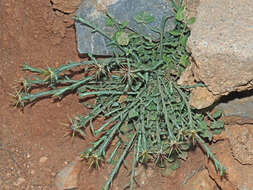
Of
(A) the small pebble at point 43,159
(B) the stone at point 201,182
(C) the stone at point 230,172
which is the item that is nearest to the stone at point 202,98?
(C) the stone at point 230,172

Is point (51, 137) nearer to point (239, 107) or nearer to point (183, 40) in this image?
point (183, 40)

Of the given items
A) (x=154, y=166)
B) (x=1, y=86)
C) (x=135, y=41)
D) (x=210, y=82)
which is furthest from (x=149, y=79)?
(x=1, y=86)

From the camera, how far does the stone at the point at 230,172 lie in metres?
2.67

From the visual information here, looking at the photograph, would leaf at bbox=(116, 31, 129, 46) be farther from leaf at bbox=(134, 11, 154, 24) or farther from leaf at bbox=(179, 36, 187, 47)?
leaf at bbox=(179, 36, 187, 47)

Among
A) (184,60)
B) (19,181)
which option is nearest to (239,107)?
(184,60)

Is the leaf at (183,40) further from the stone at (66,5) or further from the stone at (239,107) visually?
the stone at (66,5)

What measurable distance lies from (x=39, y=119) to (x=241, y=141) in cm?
153

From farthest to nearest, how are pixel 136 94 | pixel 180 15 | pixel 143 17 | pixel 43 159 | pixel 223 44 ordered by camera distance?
1. pixel 136 94
2. pixel 43 159
3. pixel 143 17
4. pixel 180 15
5. pixel 223 44

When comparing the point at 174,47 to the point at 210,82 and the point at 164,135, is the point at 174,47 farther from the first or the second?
the point at 164,135

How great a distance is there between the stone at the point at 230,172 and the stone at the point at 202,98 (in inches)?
20.9

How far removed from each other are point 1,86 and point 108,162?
38.2 inches

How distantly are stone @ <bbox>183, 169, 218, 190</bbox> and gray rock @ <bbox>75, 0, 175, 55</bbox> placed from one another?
1.12m

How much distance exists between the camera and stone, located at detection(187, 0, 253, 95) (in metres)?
2.17

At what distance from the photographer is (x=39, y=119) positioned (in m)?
2.69
